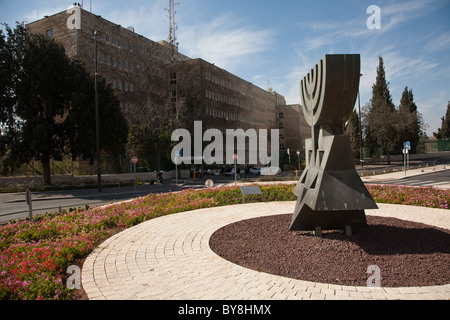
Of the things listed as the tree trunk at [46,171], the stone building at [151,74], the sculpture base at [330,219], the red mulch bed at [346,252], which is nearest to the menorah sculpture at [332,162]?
the sculpture base at [330,219]

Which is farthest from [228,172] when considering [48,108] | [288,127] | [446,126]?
[446,126]

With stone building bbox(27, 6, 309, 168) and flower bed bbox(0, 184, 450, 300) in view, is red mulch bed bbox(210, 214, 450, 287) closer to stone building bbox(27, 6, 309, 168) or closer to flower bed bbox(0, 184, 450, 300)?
flower bed bbox(0, 184, 450, 300)

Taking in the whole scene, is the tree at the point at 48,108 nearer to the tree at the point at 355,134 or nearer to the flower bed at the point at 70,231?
the flower bed at the point at 70,231

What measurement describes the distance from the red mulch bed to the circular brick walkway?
0.28m

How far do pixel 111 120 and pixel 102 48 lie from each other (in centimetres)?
1741

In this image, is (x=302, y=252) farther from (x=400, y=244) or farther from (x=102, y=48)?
(x=102, y=48)

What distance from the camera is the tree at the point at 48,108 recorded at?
24.7 meters

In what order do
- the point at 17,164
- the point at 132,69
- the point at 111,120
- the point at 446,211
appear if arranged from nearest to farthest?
the point at 446,211
the point at 17,164
the point at 111,120
the point at 132,69

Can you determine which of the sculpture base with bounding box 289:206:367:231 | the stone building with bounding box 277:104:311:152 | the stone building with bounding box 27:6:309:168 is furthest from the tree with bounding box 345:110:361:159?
the sculpture base with bounding box 289:206:367:231

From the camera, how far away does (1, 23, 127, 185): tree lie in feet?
81.0

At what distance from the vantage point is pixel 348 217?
7383mm

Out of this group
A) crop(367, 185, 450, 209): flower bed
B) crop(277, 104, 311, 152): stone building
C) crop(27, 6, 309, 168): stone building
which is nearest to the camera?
crop(367, 185, 450, 209): flower bed

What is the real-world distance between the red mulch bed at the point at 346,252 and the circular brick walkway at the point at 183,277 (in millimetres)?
280
